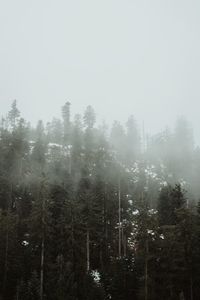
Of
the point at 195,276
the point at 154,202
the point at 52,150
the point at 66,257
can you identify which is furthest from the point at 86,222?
the point at 52,150

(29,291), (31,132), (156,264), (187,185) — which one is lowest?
(29,291)

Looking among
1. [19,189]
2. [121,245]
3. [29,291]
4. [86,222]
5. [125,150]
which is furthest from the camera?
[125,150]

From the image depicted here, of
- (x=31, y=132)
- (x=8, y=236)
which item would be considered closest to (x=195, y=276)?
(x=8, y=236)

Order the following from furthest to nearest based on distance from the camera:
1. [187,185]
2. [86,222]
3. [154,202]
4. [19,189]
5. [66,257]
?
[187,185] < [154,202] < [19,189] < [86,222] < [66,257]

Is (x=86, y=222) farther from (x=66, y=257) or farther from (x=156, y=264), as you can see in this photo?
(x=156, y=264)

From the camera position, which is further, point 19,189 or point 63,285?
point 19,189

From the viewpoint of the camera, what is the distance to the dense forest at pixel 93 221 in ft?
130

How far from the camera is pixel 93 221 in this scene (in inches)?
1975

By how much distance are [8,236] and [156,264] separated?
59.4ft

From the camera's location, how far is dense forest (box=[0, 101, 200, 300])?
1564 inches

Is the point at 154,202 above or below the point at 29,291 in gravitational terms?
above

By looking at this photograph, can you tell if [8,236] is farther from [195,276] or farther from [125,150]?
[125,150]

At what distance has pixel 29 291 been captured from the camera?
37.9 metres

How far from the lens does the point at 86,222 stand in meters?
48.6
